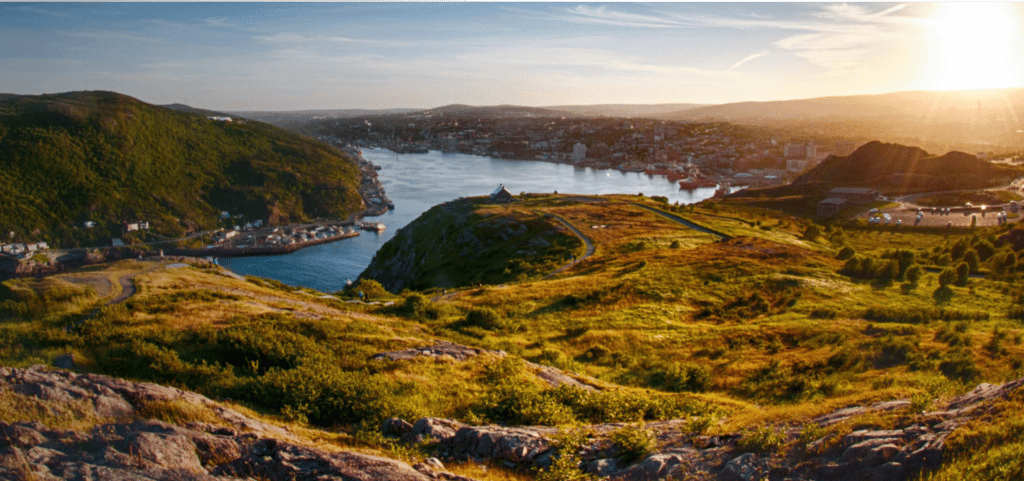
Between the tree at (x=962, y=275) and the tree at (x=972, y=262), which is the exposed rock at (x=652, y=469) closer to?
the tree at (x=962, y=275)

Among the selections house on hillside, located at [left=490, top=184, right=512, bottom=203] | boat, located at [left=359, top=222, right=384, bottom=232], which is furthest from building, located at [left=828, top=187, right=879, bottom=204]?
boat, located at [left=359, top=222, right=384, bottom=232]

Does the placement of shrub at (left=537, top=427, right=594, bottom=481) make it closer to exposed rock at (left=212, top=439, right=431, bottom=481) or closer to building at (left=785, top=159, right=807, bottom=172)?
exposed rock at (left=212, top=439, right=431, bottom=481)

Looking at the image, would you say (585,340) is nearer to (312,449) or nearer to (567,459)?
(567,459)

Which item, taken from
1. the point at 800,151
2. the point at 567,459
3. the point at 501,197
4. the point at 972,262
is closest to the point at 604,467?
the point at 567,459

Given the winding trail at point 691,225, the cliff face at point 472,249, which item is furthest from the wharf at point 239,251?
the winding trail at point 691,225

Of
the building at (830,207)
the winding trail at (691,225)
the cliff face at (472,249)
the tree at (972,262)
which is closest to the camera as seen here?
the tree at (972,262)
